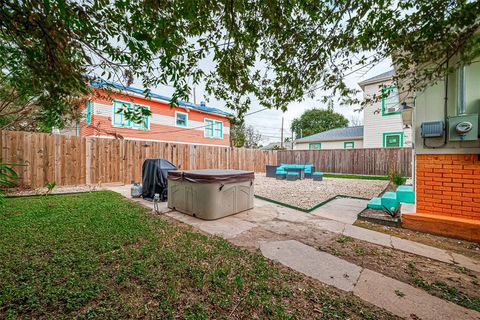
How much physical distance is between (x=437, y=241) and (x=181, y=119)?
1279 centimetres

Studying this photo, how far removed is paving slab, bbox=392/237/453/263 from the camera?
2631 millimetres

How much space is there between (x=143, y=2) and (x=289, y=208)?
4860 millimetres

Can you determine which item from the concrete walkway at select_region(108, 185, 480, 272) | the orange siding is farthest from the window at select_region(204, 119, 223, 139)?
the concrete walkway at select_region(108, 185, 480, 272)

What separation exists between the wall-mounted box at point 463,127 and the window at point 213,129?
12732mm

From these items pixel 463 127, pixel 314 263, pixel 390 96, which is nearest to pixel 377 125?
pixel 390 96

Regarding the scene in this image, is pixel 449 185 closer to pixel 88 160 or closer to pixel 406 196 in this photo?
pixel 406 196

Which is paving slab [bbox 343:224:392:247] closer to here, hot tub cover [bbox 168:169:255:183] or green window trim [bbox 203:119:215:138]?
hot tub cover [bbox 168:169:255:183]

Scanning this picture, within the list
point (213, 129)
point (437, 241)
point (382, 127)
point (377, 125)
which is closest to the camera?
point (437, 241)

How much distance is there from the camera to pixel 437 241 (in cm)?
312

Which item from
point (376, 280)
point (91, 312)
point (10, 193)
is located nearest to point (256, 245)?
point (376, 280)

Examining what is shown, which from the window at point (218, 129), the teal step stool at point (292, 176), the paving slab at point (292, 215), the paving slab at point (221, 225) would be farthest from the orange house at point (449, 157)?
the window at point (218, 129)

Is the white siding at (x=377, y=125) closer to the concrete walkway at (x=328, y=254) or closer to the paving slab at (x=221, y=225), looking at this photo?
the concrete walkway at (x=328, y=254)

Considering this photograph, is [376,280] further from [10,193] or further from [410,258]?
[10,193]

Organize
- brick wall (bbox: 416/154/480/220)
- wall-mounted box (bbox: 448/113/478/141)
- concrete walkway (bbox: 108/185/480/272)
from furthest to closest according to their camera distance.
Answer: brick wall (bbox: 416/154/480/220), wall-mounted box (bbox: 448/113/478/141), concrete walkway (bbox: 108/185/480/272)
